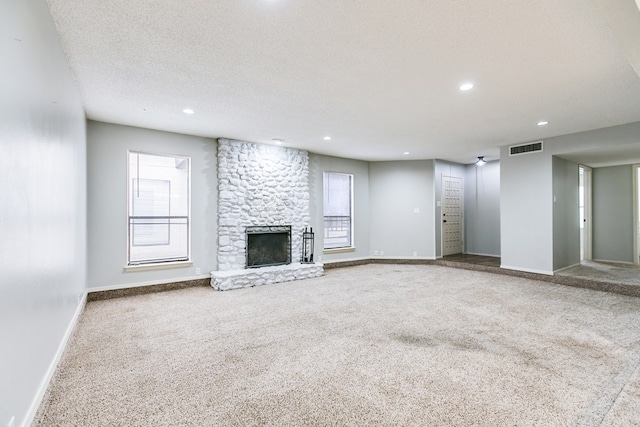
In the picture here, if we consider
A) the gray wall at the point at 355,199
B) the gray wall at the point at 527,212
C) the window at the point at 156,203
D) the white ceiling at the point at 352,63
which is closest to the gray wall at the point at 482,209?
the gray wall at the point at 527,212

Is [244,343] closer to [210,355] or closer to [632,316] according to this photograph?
[210,355]

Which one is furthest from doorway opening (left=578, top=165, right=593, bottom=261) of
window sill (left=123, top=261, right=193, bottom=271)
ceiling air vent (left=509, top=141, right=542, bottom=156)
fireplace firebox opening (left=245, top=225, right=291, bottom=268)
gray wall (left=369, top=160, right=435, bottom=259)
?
window sill (left=123, top=261, right=193, bottom=271)

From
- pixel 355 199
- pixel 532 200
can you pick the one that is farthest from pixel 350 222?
pixel 532 200

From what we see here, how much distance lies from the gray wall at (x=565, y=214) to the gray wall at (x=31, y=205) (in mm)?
7163

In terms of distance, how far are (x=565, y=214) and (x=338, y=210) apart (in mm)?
4765

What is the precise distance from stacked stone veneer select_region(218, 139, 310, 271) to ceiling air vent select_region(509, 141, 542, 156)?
4.24 metres

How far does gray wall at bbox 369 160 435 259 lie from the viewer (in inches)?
313

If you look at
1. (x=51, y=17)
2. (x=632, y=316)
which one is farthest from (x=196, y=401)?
(x=632, y=316)

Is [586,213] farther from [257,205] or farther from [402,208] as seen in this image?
[257,205]

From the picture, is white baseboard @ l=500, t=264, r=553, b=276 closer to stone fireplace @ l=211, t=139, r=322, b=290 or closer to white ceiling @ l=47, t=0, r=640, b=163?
white ceiling @ l=47, t=0, r=640, b=163

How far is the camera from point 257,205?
608 cm

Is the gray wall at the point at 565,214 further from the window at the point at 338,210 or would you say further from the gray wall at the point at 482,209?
the window at the point at 338,210

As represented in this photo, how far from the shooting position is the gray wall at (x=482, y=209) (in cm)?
820

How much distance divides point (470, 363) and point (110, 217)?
5165mm
